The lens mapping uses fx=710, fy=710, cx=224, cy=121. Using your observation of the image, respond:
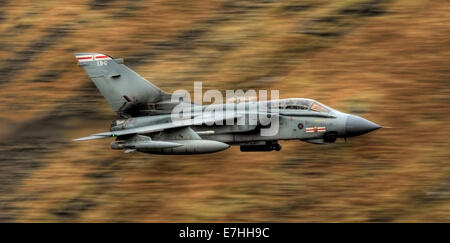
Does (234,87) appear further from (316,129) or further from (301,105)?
(316,129)

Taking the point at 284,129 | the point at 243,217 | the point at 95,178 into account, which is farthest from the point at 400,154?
the point at 95,178

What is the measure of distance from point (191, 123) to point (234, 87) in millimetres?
7769

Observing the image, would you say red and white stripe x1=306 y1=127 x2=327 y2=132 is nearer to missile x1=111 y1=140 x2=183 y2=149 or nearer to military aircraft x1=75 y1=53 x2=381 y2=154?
military aircraft x1=75 y1=53 x2=381 y2=154

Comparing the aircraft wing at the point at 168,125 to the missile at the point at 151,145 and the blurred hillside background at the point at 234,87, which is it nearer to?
the missile at the point at 151,145

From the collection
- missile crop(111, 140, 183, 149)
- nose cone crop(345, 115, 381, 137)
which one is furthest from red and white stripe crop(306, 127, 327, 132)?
missile crop(111, 140, 183, 149)

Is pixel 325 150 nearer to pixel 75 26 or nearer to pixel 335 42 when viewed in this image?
pixel 335 42

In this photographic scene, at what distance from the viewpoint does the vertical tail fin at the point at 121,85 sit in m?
27.0

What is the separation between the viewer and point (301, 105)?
25891 millimetres

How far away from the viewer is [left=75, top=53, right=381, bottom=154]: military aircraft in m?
25.4

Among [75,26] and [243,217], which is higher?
[75,26]

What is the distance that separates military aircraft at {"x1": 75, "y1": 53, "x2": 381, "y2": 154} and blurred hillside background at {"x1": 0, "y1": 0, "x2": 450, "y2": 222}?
65.5 inches

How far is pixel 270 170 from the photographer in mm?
26891

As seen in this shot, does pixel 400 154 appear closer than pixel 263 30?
Yes

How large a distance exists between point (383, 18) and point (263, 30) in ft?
20.2
